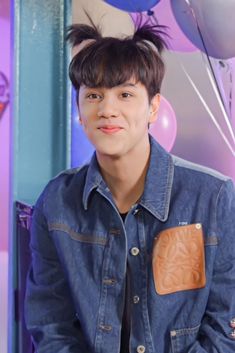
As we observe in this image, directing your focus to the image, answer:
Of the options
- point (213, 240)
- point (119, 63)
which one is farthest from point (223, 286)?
point (119, 63)

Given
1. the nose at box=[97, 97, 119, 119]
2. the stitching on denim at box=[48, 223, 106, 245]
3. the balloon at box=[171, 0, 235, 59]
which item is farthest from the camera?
the balloon at box=[171, 0, 235, 59]

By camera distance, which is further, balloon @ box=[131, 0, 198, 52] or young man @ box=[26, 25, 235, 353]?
balloon @ box=[131, 0, 198, 52]

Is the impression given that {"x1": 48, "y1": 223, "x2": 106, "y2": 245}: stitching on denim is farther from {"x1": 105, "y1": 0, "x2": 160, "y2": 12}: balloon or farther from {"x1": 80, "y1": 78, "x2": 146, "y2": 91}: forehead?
{"x1": 105, "y1": 0, "x2": 160, "y2": 12}: balloon

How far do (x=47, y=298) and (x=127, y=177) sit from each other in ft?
1.23

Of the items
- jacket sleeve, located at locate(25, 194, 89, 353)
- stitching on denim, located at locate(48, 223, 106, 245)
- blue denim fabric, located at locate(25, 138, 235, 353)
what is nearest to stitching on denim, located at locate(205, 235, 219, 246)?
blue denim fabric, located at locate(25, 138, 235, 353)

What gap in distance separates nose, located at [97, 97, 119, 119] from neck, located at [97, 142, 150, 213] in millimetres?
121

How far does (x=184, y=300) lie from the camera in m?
1.23

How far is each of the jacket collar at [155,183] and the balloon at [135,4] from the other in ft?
1.48

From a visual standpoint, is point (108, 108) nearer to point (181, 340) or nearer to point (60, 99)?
point (60, 99)

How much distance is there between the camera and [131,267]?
125cm

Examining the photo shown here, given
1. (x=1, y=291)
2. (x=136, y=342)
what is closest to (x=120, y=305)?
(x=136, y=342)

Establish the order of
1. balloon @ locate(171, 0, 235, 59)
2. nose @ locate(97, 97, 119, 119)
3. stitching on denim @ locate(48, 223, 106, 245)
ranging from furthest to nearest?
balloon @ locate(171, 0, 235, 59) → stitching on denim @ locate(48, 223, 106, 245) → nose @ locate(97, 97, 119, 119)

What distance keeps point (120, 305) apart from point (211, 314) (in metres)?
0.22

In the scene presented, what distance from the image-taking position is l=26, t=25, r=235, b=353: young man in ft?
3.94
